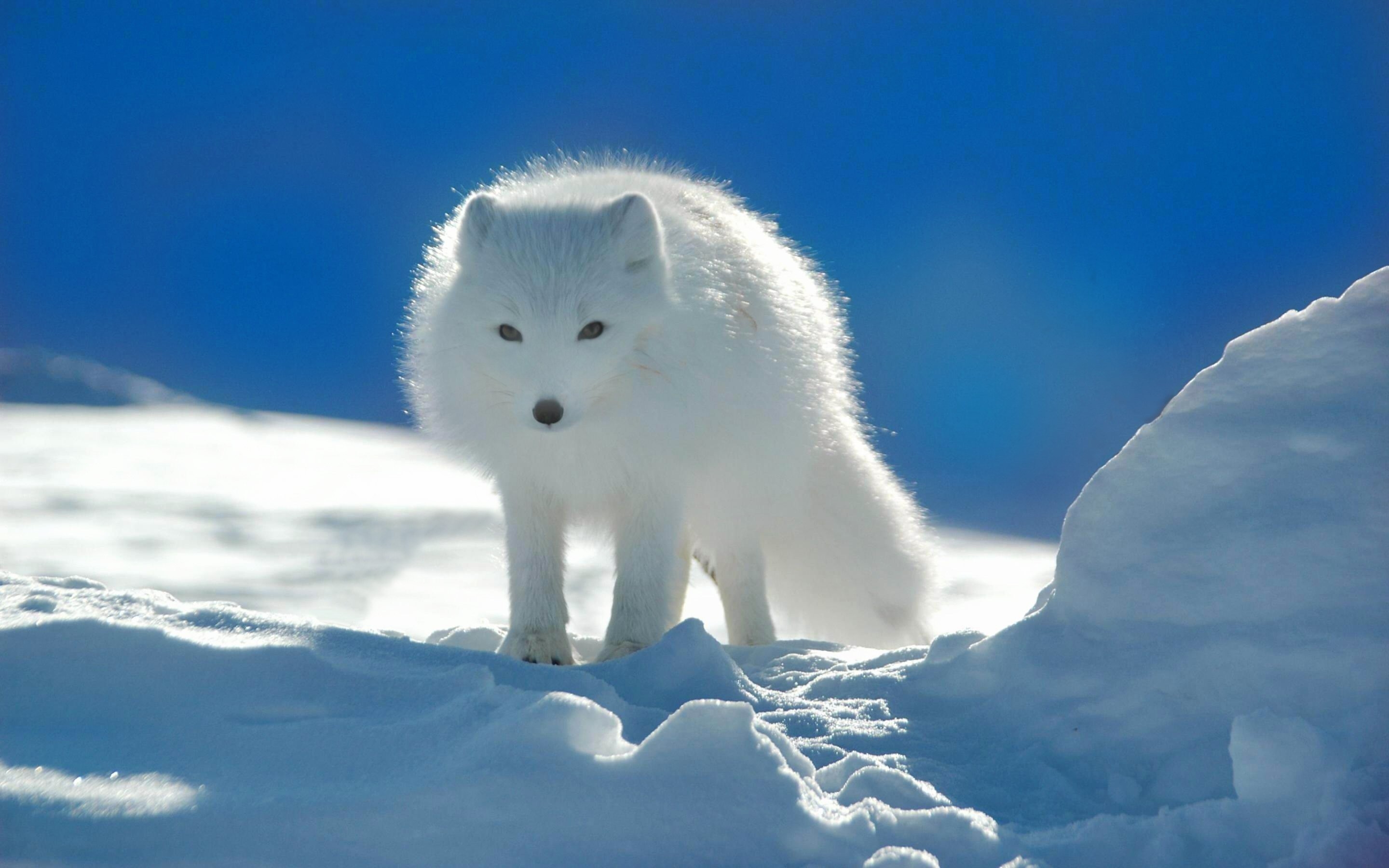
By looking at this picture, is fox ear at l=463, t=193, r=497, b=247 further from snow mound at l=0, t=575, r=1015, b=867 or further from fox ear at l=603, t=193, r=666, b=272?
snow mound at l=0, t=575, r=1015, b=867

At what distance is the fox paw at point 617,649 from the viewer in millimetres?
3127

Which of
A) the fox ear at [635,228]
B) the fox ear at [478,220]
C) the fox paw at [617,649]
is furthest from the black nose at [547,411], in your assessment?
the fox paw at [617,649]

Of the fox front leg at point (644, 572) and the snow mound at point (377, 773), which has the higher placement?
the fox front leg at point (644, 572)

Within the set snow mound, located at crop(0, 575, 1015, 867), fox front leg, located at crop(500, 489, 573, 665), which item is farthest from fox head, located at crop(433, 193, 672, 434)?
snow mound, located at crop(0, 575, 1015, 867)

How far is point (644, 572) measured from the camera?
326 cm

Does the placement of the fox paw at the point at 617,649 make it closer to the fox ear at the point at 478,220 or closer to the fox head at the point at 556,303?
the fox head at the point at 556,303

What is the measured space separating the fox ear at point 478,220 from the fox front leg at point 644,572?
93cm

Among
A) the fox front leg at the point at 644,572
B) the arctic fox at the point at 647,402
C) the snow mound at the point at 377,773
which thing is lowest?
the snow mound at the point at 377,773

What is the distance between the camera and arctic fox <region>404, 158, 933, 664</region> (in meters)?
2.85

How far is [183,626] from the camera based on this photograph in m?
2.37

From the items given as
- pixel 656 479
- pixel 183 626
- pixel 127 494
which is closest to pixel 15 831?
pixel 183 626

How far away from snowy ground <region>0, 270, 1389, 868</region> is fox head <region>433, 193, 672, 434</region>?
2.43 feet

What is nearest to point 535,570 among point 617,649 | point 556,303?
point 617,649

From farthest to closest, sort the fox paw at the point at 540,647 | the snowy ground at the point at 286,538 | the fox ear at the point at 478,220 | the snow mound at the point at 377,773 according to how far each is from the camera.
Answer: the snowy ground at the point at 286,538, the fox paw at the point at 540,647, the fox ear at the point at 478,220, the snow mound at the point at 377,773
